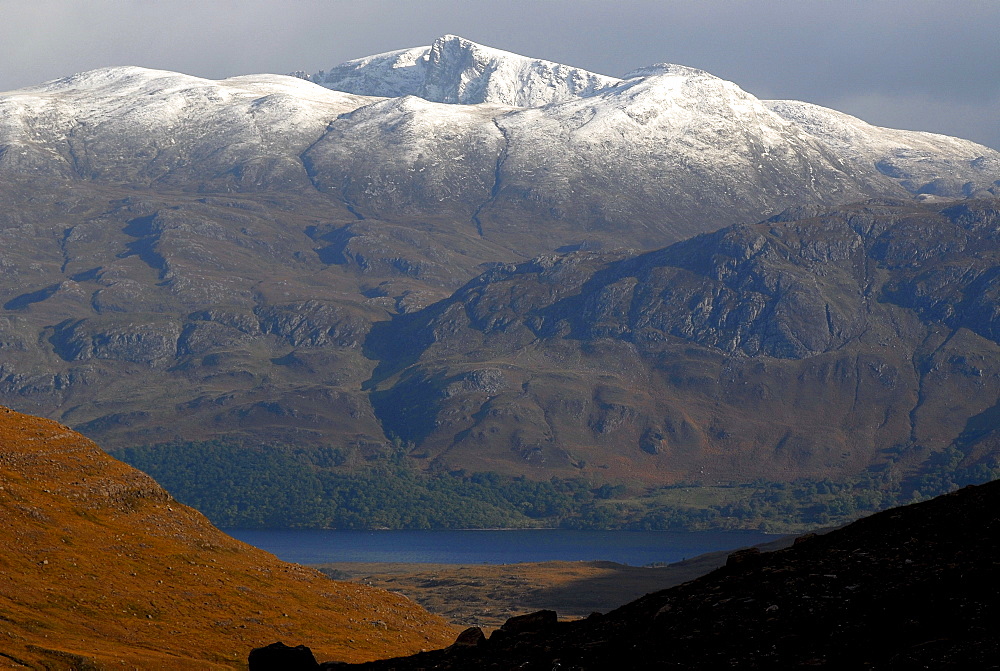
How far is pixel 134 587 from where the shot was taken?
89.2 meters

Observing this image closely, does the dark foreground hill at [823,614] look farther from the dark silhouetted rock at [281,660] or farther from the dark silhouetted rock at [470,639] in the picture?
the dark silhouetted rock at [281,660]

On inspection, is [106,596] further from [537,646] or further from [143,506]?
[537,646]

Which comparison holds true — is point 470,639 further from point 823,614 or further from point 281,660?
point 823,614

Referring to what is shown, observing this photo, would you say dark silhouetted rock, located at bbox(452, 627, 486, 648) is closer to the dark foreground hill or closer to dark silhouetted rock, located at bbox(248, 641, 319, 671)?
the dark foreground hill

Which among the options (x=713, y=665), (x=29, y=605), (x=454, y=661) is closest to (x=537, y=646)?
(x=454, y=661)

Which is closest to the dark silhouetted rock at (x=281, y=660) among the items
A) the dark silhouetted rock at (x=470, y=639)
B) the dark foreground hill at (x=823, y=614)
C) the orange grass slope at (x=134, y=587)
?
the dark foreground hill at (x=823, y=614)

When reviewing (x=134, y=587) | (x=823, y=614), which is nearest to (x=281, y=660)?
(x=823, y=614)

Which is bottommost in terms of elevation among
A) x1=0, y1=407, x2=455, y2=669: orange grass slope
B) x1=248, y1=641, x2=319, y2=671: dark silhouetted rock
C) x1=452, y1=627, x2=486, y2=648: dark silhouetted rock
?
x1=0, y1=407, x2=455, y2=669: orange grass slope

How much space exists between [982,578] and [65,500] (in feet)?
263

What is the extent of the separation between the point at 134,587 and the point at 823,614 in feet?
210

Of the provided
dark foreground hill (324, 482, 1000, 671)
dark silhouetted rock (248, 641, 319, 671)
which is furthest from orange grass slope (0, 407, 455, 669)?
dark foreground hill (324, 482, 1000, 671)

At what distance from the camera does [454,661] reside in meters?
44.6

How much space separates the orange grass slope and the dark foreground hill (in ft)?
110

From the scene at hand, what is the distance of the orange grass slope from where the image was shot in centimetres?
7588
